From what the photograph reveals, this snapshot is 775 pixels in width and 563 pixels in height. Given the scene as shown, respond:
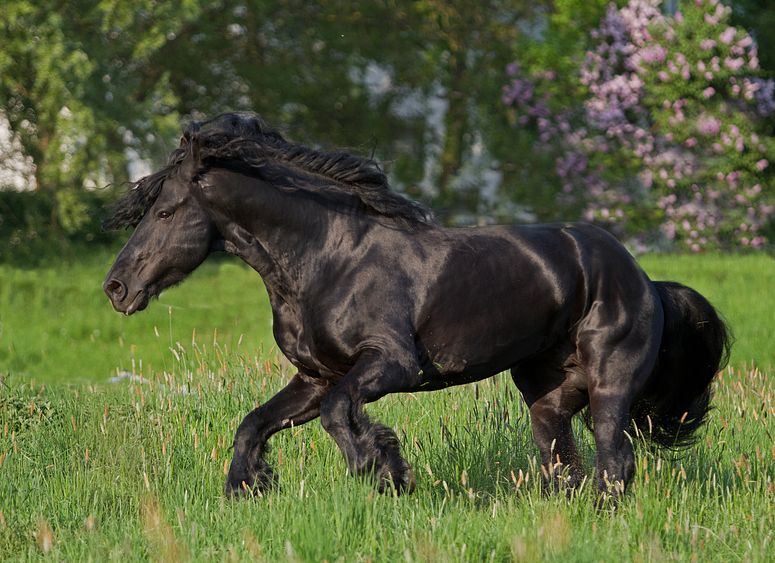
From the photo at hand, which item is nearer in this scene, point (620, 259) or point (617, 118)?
point (620, 259)

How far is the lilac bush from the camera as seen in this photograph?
16.0 meters

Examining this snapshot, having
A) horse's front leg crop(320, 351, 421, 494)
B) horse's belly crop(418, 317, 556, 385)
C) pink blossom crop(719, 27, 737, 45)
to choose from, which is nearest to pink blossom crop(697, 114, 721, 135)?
pink blossom crop(719, 27, 737, 45)

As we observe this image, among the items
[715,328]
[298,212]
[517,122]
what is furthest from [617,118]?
[298,212]

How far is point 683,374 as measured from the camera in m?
5.10

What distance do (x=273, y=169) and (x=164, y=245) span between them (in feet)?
2.09

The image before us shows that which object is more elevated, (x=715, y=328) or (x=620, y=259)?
(x=620, y=259)

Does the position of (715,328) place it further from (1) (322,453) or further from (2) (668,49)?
(2) (668,49)

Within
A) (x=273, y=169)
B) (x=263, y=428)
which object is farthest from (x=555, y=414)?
(x=273, y=169)

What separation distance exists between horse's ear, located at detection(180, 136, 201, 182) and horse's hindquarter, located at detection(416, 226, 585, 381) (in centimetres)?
124

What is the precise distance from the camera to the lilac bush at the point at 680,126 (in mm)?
16016

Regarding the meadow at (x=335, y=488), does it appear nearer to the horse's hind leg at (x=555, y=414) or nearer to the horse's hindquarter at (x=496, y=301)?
the horse's hind leg at (x=555, y=414)

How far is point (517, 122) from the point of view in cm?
1994

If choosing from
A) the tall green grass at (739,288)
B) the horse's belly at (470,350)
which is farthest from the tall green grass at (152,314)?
Answer: the horse's belly at (470,350)

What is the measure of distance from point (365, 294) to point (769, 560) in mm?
2008
